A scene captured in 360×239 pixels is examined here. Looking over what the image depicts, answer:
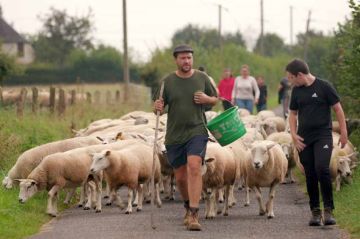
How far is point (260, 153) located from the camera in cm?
1323

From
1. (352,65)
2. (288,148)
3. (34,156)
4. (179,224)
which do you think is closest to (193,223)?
(179,224)

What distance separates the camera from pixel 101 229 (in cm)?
1161

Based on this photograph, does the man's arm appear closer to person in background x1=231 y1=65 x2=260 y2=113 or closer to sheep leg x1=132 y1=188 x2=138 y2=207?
sheep leg x1=132 y1=188 x2=138 y2=207

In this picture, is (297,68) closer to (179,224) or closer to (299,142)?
(299,142)

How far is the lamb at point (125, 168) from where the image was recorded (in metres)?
13.9

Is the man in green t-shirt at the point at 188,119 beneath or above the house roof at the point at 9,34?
beneath

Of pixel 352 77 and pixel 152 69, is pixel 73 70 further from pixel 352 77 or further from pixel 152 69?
pixel 352 77

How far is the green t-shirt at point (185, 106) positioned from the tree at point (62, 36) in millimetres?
66449

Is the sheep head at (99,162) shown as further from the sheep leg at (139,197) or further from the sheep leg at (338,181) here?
the sheep leg at (338,181)

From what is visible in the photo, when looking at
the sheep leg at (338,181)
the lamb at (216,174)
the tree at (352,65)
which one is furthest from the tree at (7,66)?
the lamb at (216,174)

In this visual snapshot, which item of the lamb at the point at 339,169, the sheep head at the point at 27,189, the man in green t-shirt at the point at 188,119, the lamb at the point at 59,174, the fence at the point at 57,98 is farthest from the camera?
Answer: the fence at the point at 57,98

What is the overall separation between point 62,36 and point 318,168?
6944cm

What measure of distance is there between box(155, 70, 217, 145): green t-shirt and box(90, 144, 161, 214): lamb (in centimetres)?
225

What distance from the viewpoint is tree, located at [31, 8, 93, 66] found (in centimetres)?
7806
